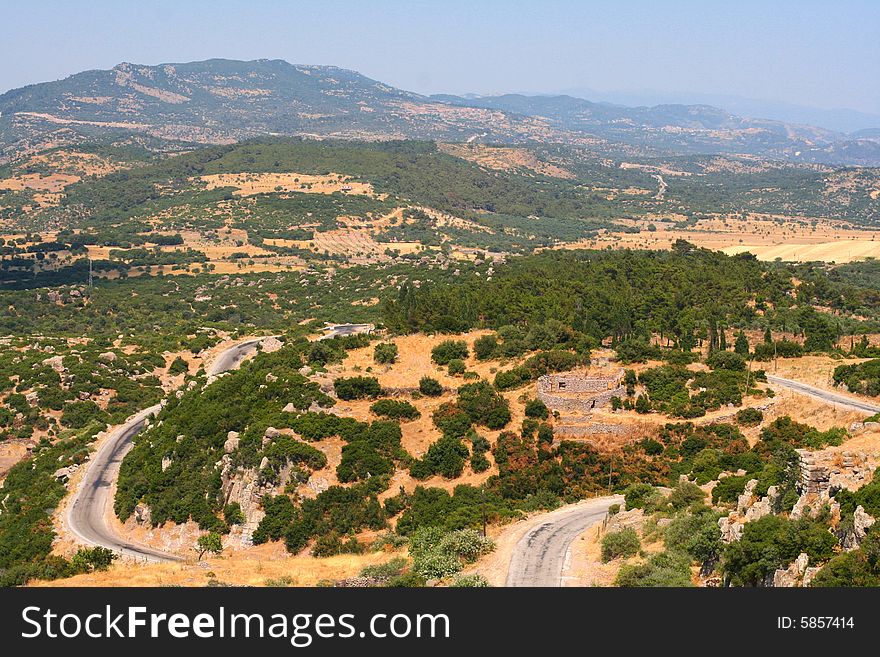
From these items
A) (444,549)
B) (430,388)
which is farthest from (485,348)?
(444,549)

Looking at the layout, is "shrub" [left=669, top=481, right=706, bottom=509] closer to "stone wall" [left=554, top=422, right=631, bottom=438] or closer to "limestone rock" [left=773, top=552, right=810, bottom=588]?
"stone wall" [left=554, top=422, right=631, bottom=438]

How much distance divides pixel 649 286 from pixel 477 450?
150ft

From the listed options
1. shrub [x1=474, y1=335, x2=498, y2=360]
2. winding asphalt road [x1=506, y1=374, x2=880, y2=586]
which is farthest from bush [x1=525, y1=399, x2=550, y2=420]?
shrub [x1=474, y1=335, x2=498, y2=360]

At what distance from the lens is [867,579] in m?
24.7

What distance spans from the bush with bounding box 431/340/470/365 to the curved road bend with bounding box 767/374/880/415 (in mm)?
23124

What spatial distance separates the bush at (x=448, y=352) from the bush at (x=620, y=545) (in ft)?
97.9

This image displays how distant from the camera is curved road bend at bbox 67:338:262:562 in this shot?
52.0m

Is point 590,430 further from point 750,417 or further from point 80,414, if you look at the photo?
point 80,414

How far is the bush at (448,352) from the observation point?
221ft

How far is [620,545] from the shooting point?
37.9 metres

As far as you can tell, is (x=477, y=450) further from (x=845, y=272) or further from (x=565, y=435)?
(x=845, y=272)

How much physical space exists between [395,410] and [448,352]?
10.1 m

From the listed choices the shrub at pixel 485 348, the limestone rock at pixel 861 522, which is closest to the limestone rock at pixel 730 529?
the limestone rock at pixel 861 522

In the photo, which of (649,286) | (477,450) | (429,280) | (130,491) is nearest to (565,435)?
(477,450)
